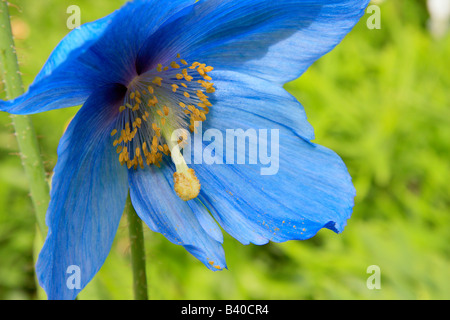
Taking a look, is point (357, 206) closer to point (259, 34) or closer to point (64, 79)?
point (259, 34)

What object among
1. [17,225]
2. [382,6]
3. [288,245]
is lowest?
[288,245]

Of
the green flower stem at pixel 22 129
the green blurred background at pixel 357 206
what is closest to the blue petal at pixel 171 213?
the green flower stem at pixel 22 129

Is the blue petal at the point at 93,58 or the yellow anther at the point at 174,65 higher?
the yellow anther at the point at 174,65

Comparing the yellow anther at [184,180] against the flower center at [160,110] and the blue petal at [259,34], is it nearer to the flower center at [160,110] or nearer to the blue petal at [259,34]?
the flower center at [160,110]

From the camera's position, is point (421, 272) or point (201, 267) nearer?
point (421, 272)

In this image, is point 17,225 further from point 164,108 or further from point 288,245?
point 164,108

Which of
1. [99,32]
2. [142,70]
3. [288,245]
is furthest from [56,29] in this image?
[99,32]
